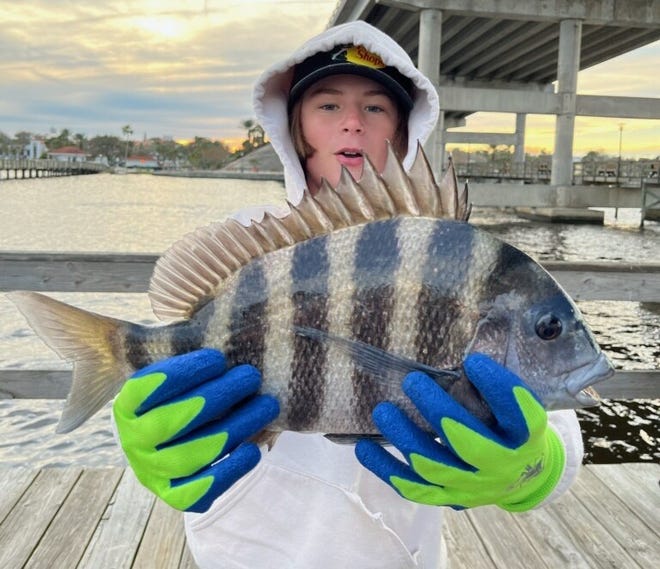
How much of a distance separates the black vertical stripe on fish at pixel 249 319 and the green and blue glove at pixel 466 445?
0.27m

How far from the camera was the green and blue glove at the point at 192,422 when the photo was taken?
4.12ft

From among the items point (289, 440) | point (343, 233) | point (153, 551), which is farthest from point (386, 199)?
point (153, 551)

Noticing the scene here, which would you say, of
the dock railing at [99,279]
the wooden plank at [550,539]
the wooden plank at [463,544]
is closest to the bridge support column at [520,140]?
the dock railing at [99,279]

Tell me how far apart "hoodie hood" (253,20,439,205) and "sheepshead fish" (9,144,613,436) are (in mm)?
623

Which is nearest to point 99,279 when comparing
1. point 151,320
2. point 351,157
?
point 351,157

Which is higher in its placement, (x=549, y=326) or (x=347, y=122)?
(x=347, y=122)

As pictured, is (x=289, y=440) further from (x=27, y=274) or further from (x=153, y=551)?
(x=27, y=274)

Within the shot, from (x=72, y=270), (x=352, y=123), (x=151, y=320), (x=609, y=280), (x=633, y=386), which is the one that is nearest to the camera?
(x=352, y=123)

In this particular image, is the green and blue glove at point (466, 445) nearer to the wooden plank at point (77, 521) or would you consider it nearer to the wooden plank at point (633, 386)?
the wooden plank at point (77, 521)

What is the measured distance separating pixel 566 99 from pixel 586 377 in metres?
26.3

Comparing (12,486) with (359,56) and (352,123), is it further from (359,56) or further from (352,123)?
(359,56)

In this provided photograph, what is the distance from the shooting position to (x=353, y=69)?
191cm

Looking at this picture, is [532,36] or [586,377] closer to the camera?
[586,377]

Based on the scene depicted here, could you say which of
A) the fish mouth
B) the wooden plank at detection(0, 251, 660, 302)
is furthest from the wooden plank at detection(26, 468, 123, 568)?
the fish mouth
